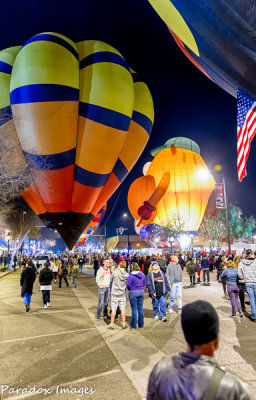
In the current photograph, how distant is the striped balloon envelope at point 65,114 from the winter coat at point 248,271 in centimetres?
944

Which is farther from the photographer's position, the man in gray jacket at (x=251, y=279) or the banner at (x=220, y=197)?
the banner at (x=220, y=197)

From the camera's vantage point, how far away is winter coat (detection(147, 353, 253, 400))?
57.5 inches

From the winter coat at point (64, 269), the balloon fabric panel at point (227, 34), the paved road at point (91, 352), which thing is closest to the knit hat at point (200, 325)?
the paved road at point (91, 352)

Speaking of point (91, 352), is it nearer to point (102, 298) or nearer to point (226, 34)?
point (102, 298)

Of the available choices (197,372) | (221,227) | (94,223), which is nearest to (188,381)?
(197,372)

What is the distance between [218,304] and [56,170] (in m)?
9.79

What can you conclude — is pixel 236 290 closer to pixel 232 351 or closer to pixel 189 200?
pixel 232 351

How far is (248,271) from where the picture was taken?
7.67m

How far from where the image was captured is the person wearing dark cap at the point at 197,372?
1462 mm

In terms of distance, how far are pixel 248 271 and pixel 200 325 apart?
680cm

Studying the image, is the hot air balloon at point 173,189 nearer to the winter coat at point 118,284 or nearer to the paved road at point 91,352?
the paved road at point 91,352

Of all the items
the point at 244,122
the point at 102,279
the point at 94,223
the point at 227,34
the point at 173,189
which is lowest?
the point at 102,279

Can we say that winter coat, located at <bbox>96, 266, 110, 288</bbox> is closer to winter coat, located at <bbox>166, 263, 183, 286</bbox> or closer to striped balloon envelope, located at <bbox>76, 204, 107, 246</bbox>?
winter coat, located at <bbox>166, 263, 183, 286</bbox>

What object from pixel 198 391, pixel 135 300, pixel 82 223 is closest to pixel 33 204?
pixel 82 223
